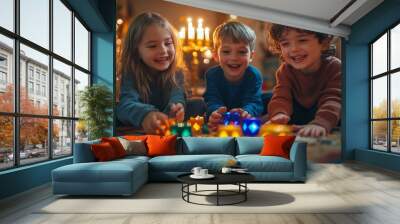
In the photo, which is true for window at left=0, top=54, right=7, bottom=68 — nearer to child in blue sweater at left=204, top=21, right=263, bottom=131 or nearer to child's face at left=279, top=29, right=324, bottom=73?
child in blue sweater at left=204, top=21, right=263, bottom=131

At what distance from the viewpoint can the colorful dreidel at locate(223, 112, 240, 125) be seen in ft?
30.4

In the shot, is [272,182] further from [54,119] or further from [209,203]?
[54,119]

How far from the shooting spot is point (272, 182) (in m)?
6.18

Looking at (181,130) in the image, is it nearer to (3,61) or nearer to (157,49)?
(157,49)

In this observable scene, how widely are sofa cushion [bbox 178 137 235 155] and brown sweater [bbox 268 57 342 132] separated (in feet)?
8.57

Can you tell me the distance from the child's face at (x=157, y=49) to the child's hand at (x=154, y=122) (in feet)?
3.66

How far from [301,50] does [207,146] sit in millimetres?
4032

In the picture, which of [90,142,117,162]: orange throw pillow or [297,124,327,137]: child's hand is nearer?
[90,142,117,162]: orange throw pillow

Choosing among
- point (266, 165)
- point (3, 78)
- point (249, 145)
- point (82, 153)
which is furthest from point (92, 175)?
point (249, 145)

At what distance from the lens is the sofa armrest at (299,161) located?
6113 millimetres

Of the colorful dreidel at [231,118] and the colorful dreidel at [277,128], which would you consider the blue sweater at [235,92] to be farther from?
the colorful dreidel at [277,128]

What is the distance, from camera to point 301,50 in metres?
9.40

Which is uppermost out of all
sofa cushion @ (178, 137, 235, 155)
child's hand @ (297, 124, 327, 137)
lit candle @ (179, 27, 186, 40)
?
lit candle @ (179, 27, 186, 40)

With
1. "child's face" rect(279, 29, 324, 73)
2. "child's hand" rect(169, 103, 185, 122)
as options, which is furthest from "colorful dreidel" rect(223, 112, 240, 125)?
"child's face" rect(279, 29, 324, 73)
